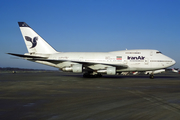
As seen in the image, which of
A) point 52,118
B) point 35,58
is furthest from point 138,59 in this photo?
point 52,118

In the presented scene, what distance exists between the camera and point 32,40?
2492 centimetres

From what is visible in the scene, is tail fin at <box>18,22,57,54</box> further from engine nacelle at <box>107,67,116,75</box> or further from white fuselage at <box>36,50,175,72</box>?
engine nacelle at <box>107,67,116,75</box>

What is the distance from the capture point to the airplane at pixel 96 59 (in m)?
22.0

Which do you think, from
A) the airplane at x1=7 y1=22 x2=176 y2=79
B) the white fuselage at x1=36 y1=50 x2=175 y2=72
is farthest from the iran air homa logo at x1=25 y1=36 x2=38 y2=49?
the white fuselage at x1=36 y1=50 x2=175 y2=72

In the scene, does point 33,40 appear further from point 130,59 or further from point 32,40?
point 130,59

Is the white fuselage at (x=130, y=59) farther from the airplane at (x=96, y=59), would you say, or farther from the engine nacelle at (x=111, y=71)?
the engine nacelle at (x=111, y=71)

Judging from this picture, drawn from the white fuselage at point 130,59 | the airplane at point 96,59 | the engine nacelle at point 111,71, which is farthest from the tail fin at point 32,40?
the engine nacelle at point 111,71

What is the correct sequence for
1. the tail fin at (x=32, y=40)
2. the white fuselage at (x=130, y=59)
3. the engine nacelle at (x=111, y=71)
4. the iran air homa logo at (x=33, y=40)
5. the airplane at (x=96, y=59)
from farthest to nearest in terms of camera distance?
the iran air homa logo at (x=33, y=40), the tail fin at (x=32, y=40), the white fuselage at (x=130, y=59), the airplane at (x=96, y=59), the engine nacelle at (x=111, y=71)

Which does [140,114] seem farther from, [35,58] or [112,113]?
[35,58]

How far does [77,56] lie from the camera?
80.1 ft

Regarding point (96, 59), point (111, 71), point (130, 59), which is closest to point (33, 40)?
point (96, 59)

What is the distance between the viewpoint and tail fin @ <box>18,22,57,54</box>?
24797 mm

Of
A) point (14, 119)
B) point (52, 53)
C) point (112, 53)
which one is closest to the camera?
point (14, 119)

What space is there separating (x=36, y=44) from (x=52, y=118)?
880 inches
